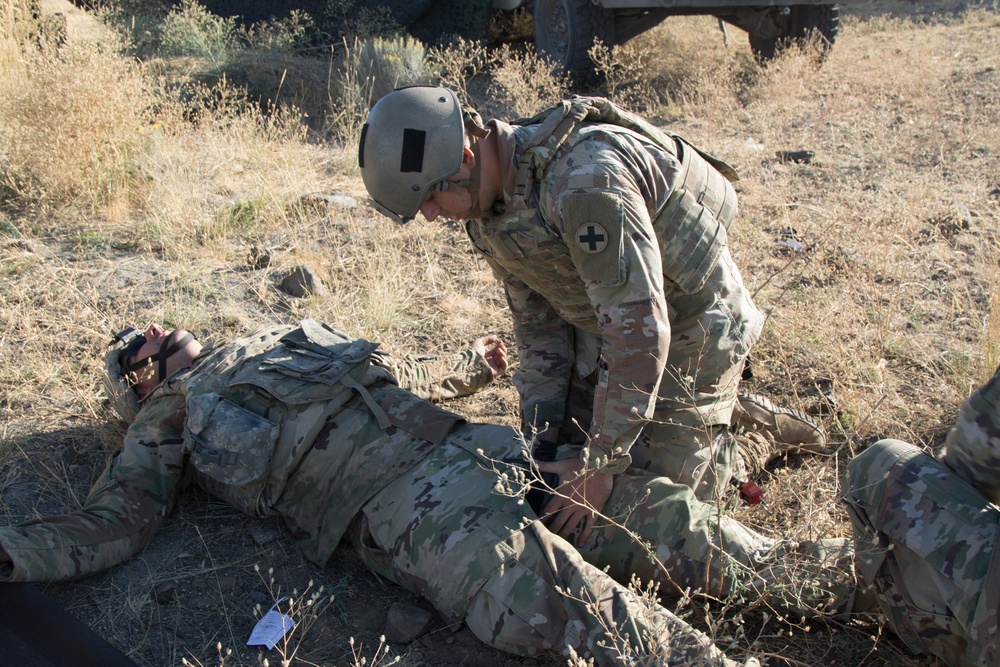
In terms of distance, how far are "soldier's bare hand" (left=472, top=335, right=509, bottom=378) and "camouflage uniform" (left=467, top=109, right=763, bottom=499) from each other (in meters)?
0.57

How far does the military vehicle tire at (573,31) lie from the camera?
782 cm

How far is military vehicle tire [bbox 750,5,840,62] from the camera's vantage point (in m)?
7.75

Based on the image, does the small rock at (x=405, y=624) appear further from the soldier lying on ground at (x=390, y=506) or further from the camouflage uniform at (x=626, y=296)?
the camouflage uniform at (x=626, y=296)

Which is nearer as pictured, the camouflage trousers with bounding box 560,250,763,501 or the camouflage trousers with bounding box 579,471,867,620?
the camouflage trousers with bounding box 579,471,867,620

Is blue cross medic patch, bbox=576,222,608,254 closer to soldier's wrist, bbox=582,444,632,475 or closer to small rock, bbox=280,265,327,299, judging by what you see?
soldier's wrist, bbox=582,444,632,475

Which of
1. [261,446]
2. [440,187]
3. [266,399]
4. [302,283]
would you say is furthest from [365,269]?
[440,187]

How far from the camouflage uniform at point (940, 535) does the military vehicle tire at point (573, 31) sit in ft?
20.0

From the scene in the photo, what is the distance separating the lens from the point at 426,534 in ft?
8.63

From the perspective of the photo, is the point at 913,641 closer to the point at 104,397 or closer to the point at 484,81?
the point at 104,397

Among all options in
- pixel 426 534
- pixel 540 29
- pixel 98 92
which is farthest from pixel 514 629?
pixel 540 29

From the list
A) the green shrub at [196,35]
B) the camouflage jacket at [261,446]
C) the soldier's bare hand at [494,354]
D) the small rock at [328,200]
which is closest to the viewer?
the camouflage jacket at [261,446]

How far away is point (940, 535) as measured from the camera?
2.14 m

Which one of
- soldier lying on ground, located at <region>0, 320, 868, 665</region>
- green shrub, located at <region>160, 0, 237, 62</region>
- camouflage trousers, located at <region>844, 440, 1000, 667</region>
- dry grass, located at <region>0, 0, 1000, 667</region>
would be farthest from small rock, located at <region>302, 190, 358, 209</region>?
camouflage trousers, located at <region>844, 440, 1000, 667</region>

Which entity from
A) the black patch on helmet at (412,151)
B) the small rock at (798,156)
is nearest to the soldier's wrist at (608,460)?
the black patch on helmet at (412,151)
